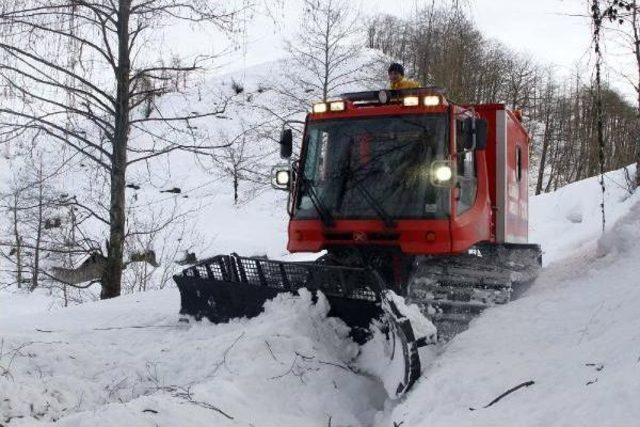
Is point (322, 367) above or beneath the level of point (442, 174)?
beneath

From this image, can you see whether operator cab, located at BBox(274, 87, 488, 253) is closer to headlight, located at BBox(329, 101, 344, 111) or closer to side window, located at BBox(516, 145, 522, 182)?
headlight, located at BBox(329, 101, 344, 111)

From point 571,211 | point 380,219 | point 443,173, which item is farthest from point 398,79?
point 571,211

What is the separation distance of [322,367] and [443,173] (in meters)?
2.19

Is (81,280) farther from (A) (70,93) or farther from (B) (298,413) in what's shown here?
(B) (298,413)

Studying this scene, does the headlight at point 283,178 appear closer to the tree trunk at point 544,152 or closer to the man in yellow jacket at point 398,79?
the man in yellow jacket at point 398,79

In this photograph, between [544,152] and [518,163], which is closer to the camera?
[518,163]

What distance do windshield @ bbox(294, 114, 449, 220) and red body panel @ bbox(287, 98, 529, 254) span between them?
0.09m

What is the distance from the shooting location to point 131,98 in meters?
9.69

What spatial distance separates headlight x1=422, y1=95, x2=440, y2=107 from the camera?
641 centimetres

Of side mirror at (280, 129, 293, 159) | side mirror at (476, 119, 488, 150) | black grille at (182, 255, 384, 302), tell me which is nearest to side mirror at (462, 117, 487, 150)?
A: side mirror at (476, 119, 488, 150)

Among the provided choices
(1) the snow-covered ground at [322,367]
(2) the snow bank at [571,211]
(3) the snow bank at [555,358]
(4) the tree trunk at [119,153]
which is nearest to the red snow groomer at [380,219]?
(1) the snow-covered ground at [322,367]

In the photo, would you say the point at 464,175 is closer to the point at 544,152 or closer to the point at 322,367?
the point at 322,367

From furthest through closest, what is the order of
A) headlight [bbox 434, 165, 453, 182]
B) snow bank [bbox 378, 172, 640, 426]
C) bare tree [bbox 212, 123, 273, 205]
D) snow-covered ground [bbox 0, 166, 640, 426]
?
bare tree [bbox 212, 123, 273, 205], headlight [bbox 434, 165, 453, 182], snow-covered ground [bbox 0, 166, 640, 426], snow bank [bbox 378, 172, 640, 426]

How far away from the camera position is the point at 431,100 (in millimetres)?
6414
